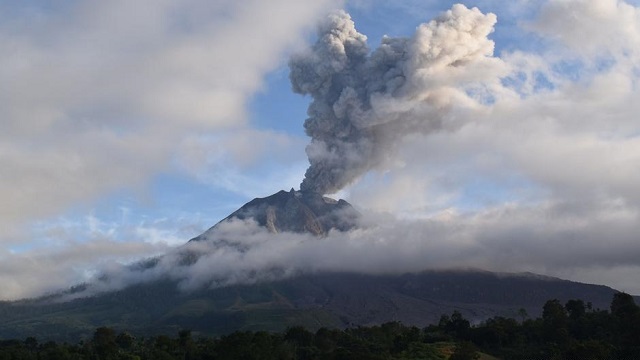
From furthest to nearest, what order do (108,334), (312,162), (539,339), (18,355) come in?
(312,162)
(108,334)
(539,339)
(18,355)

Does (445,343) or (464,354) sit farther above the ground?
(445,343)

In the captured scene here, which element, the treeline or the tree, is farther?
the treeline

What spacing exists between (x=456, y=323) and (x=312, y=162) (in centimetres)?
9553

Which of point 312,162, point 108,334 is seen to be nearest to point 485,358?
point 108,334

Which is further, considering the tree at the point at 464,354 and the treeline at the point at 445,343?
the treeline at the point at 445,343

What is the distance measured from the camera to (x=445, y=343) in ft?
293

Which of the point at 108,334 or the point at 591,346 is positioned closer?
the point at 591,346

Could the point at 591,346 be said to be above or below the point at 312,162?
below

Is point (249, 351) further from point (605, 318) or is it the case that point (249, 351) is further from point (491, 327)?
point (605, 318)

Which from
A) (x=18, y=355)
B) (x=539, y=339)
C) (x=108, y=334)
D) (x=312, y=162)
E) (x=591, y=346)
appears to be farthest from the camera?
(x=312, y=162)

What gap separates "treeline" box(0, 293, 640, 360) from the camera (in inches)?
2949

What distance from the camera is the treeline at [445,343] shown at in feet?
246

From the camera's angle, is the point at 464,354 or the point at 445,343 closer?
the point at 464,354

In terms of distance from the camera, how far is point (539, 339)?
9644cm
